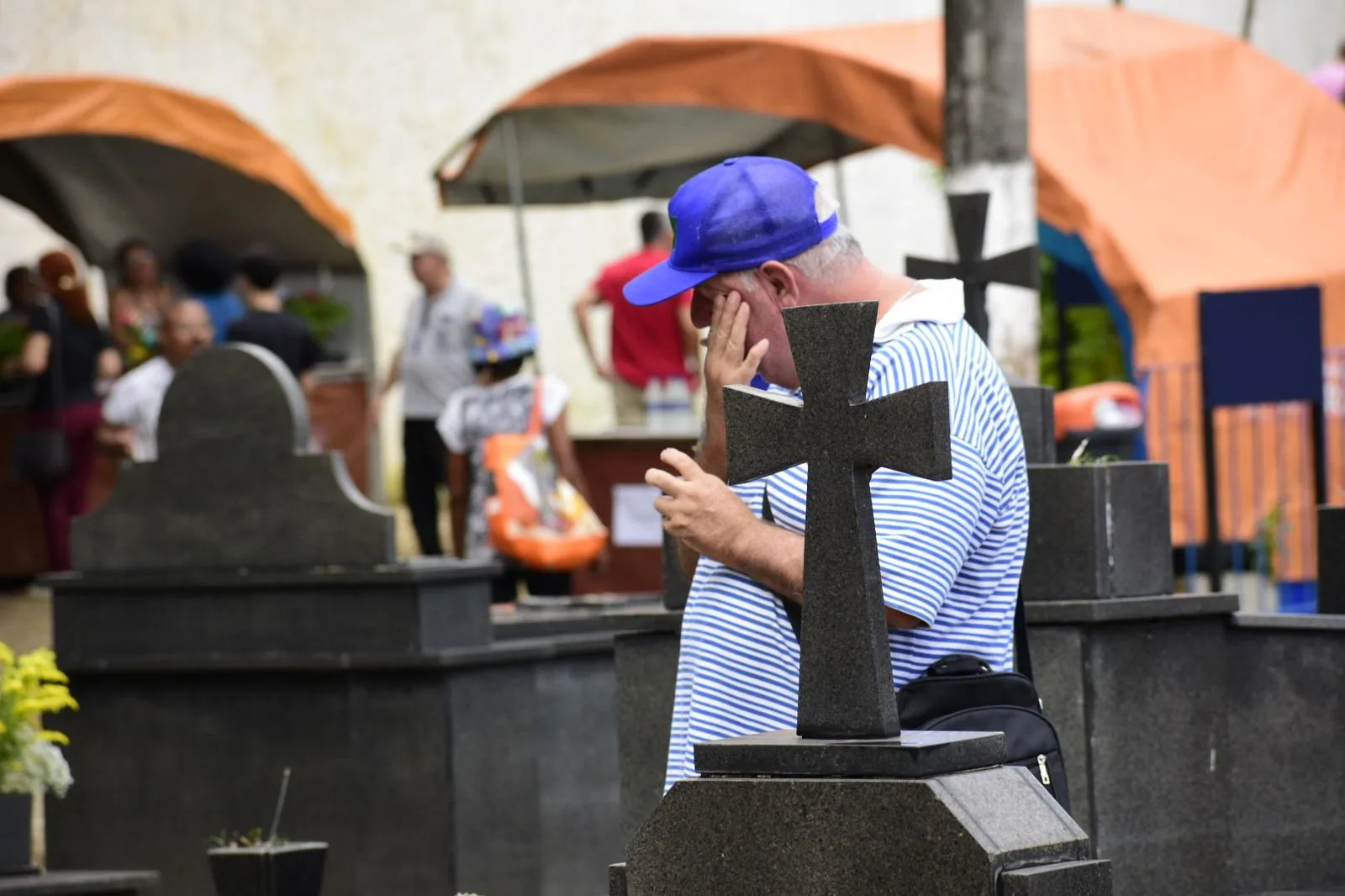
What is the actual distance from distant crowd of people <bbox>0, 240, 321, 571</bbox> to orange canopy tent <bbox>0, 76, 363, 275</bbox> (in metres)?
1.04

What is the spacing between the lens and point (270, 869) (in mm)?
6527

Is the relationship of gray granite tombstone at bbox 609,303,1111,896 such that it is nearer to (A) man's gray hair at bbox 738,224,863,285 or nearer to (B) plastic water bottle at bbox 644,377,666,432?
(A) man's gray hair at bbox 738,224,863,285

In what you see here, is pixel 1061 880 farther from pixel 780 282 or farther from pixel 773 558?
pixel 780 282

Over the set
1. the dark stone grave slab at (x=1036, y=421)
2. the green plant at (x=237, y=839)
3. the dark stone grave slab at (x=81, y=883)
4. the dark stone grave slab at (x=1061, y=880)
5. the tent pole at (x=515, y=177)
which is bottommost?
the dark stone grave slab at (x=81, y=883)

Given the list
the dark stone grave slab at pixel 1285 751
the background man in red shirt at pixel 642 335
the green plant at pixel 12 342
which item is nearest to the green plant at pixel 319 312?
the background man in red shirt at pixel 642 335

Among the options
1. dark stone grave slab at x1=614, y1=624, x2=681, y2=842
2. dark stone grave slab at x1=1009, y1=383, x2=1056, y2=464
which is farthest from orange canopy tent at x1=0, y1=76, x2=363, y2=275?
A: dark stone grave slab at x1=1009, y1=383, x2=1056, y2=464

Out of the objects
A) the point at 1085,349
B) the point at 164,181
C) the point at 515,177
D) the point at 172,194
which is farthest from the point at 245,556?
the point at 172,194

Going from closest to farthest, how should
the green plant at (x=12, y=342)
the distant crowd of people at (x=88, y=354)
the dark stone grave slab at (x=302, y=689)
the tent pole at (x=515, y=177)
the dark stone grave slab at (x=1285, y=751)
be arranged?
1. the dark stone grave slab at (x=1285, y=751)
2. the dark stone grave slab at (x=302, y=689)
3. the distant crowd of people at (x=88, y=354)
4. the green plant at (x=12, y=342)
5. the tent pole at (x=515, y=177)

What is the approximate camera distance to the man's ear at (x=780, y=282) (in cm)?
400

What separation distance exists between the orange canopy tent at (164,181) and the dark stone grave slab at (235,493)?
7.32 m

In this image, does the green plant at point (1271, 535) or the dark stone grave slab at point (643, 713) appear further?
the green plant at point (1271, 535)

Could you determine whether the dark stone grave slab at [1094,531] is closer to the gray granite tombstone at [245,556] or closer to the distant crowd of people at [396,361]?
the gray granite tombstone at [245,556]

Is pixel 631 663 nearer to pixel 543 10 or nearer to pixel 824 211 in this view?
pixel 824 211

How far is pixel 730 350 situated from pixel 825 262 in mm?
214
